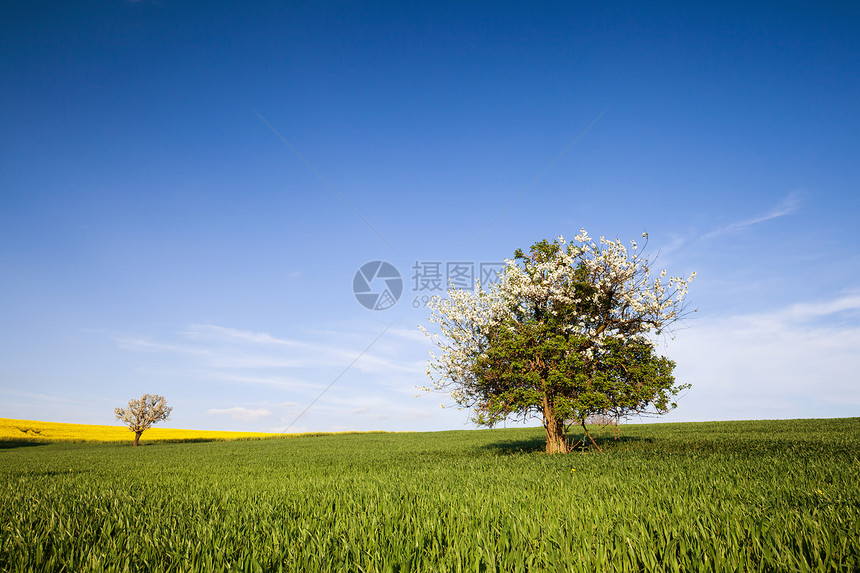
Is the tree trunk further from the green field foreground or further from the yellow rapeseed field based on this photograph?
the yellow rapeseed field

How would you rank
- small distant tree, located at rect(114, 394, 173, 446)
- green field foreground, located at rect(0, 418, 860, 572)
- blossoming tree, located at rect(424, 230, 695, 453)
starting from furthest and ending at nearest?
small distant tree, located at rect(114, 394, 173, 446) < blossoming tree, located at rect(424, 230, 695, 453) < green field foreground, located at rect(0, 418, 860, 572)

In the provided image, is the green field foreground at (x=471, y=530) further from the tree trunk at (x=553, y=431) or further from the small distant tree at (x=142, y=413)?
the small distant tree at (x=142, y=413)

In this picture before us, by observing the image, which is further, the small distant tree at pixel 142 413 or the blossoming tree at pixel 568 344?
the small distant tree at pixel 142 413

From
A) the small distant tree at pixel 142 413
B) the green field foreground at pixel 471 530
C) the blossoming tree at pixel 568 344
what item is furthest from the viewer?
the small distant tree at pixel 142 413

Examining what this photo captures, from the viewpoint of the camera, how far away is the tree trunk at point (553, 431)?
1736 centimetres

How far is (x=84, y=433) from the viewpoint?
215 feet

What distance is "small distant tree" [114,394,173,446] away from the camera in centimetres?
5622

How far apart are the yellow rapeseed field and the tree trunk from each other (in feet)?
214

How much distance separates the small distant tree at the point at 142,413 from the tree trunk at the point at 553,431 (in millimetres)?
59498

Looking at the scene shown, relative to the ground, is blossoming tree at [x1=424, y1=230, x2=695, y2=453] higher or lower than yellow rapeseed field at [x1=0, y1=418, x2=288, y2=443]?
higher

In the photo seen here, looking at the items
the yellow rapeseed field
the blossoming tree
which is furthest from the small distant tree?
the blossoming tree

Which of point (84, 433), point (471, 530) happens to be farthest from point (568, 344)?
point (84, 433)

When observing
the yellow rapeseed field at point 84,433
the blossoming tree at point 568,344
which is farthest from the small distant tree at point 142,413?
the blossoming tree at point 568,344

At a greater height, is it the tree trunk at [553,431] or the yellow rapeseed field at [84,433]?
the tree trunk at [553,431]
